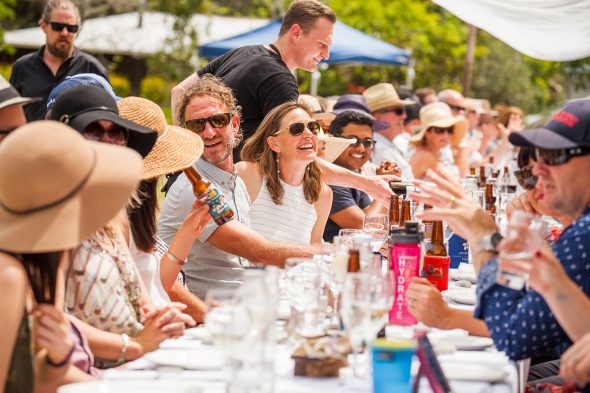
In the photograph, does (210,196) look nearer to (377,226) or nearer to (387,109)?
(377,226)

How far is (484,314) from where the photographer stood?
2801 millimetres

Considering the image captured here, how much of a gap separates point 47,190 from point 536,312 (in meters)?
1.41

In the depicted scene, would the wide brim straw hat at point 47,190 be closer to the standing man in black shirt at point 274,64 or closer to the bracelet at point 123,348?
the bracelet at point 123,348

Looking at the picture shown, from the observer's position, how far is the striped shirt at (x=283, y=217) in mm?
4980

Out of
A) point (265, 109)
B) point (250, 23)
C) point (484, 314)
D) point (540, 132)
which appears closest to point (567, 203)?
point (540, 132)

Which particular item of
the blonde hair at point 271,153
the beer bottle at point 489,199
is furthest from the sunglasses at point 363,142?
the blonde hair at point 271,153

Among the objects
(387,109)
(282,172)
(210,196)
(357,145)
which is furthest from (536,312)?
(387,109)

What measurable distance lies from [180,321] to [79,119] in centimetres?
75

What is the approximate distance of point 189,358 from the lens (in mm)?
2578

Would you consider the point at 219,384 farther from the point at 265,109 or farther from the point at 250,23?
the point at 250,23

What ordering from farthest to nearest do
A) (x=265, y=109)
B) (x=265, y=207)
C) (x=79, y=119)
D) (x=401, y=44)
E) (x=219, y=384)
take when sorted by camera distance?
(x=401, y=44) → (x=265, y=109) → (x=265, y=207) → (x=79, y=119) → (x=219, y=384)

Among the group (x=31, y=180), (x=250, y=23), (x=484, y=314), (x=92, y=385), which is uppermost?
(x=250, y=23)

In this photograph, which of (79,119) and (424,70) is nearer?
(79,119)

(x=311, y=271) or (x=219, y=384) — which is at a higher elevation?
(x=311, y=271)
